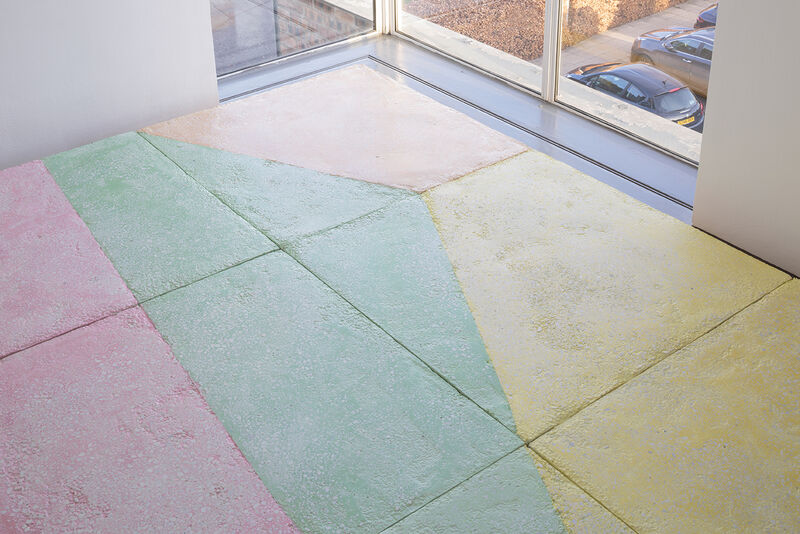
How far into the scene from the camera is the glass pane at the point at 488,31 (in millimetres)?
5184

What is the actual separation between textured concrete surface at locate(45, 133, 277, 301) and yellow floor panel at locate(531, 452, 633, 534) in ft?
5.99

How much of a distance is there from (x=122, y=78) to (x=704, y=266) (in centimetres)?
341

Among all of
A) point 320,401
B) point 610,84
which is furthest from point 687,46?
point 320,401

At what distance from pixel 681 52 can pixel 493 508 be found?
2645 millimetres

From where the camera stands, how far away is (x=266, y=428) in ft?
10.0

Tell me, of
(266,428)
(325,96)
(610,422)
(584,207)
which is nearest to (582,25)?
(584,207)

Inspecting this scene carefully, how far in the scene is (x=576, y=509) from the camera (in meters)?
2.71

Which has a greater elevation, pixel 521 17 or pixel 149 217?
pixel 521 17

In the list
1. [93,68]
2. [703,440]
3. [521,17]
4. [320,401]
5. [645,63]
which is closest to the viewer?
[703,440]

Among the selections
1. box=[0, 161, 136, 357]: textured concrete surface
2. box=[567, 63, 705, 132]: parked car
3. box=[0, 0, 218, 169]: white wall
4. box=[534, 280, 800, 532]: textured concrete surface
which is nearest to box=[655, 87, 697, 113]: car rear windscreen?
box=[567, 63, 705, 132]: parked car

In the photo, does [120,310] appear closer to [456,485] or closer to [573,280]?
[456,485]

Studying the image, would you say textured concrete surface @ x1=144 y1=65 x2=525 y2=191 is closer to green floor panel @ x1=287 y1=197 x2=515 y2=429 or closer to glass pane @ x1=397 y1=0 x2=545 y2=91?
green floor panel @ x1=287 y1=197 x2=515 y2=429

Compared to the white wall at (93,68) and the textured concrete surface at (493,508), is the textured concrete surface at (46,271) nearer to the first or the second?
the white wall at (93,68)

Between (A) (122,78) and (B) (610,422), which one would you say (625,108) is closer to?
(B) (610,422)
